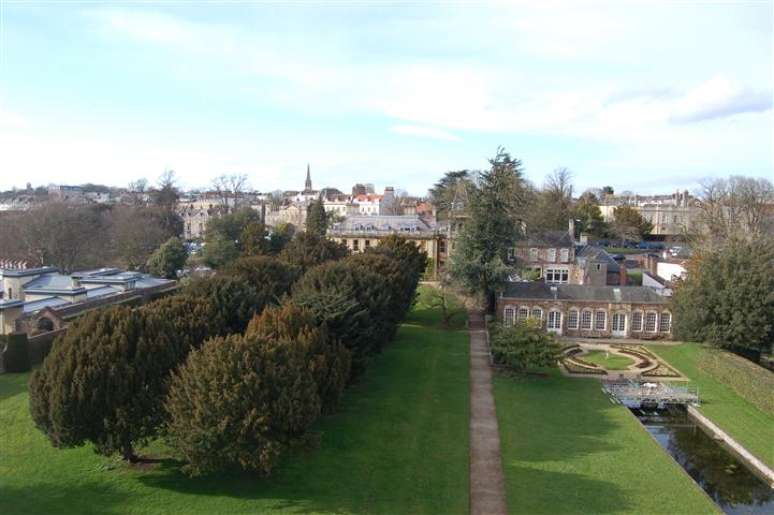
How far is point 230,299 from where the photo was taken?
1122 inches

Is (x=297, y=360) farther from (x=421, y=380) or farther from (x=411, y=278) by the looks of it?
(x=411, y=278)

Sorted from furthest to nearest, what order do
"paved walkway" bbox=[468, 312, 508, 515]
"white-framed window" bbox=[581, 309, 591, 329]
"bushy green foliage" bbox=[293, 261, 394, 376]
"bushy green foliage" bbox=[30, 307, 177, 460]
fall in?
"white-framed window" bbox=[581, 309, 591, 329], "bushy green foliage" bbox=[293, 261, 394, 376], "paved walkway" bbox=[468, 312, 508, 515], "bushy green foliage" bbox=[30, 307, 177, 460]

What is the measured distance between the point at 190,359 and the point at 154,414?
2364mm

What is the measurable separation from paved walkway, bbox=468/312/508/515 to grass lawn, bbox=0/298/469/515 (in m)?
0.39

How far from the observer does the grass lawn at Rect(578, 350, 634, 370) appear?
115 ft

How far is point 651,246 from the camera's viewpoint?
94812mm

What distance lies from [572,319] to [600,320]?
6.30ft

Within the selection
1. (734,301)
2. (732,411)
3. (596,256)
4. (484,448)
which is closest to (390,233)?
(596,256)

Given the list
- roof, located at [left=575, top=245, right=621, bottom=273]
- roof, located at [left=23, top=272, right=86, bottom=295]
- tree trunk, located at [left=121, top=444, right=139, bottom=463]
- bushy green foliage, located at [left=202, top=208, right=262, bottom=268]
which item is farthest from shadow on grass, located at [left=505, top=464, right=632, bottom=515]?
bushy green foliage, located at [left=202, top=208, right=262, bottom=268]

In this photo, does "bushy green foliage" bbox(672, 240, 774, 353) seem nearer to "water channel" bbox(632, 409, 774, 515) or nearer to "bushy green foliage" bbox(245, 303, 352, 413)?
"water channel" bbox(632, 409, 774, 515)

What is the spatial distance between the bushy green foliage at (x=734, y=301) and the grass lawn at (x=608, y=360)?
3.76 meters

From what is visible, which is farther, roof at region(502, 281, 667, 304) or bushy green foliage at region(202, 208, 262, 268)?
bushy green foliage at region(202, 208, 262, 268)

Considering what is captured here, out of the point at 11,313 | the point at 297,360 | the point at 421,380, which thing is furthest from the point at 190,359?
the point at 11,313

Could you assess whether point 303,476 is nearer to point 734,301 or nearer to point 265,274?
point 265,274
